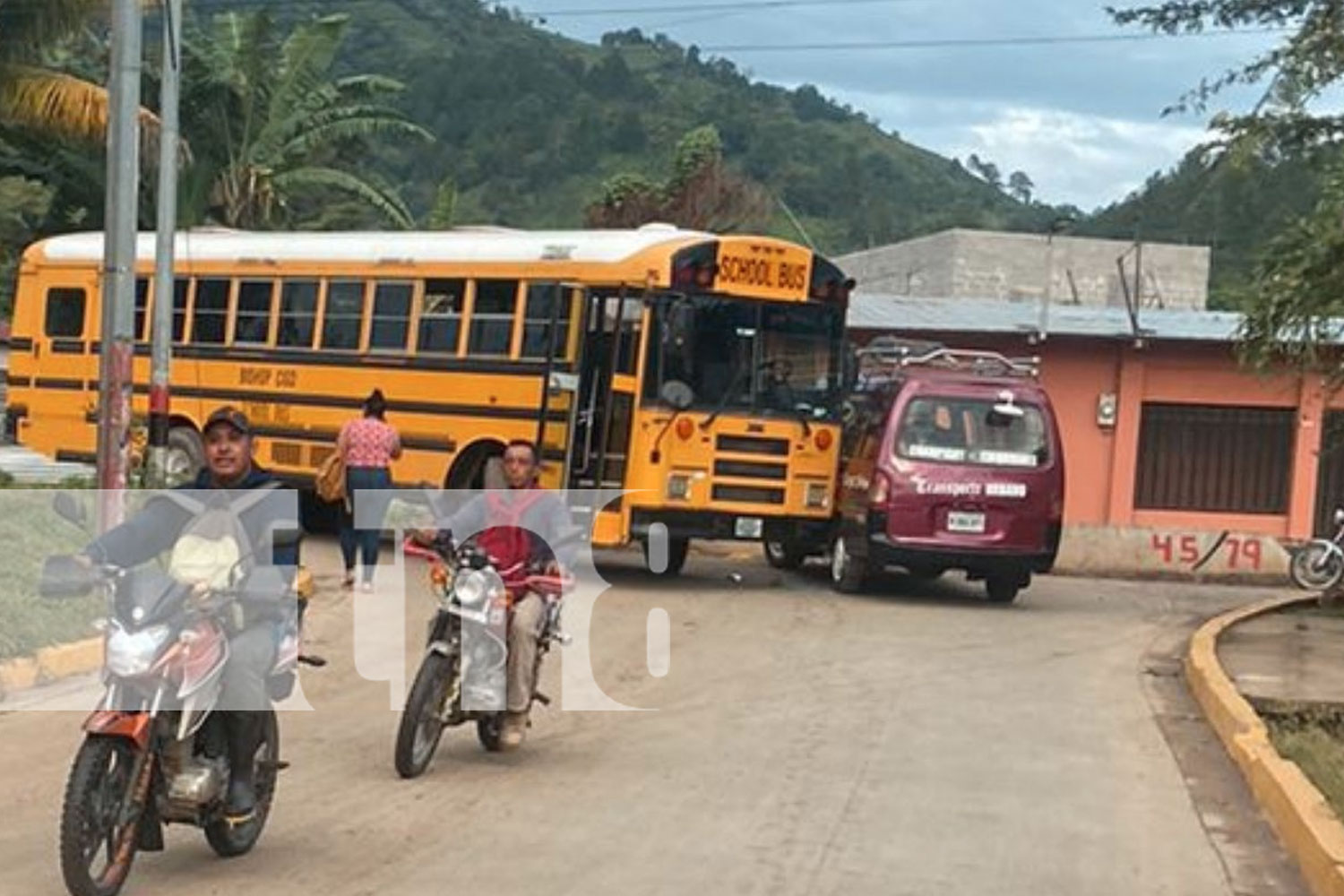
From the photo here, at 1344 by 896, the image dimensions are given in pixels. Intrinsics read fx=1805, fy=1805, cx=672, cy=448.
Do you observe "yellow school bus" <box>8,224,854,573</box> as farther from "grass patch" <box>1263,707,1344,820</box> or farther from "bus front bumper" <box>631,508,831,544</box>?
"grass patch" <box>1263,707,1344,820</box>

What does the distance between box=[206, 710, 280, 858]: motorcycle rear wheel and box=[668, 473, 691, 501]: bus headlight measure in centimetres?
939

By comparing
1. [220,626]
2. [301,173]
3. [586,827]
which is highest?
[301,173]

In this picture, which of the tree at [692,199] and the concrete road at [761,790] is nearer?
the concrete road at [761,790]

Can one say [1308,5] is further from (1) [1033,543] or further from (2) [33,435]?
(2) [33,435]

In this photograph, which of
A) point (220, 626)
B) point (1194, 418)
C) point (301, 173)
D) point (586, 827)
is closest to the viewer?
point (220, 626)

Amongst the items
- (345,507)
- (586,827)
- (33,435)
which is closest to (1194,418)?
(345,507)

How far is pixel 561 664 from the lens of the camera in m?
11.9

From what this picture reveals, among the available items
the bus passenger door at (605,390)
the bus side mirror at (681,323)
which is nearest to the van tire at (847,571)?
the bus passenger door at (605,390)

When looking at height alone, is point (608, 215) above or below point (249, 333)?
above

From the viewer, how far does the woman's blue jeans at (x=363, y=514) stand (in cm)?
1502

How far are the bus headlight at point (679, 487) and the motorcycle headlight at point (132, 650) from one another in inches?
403

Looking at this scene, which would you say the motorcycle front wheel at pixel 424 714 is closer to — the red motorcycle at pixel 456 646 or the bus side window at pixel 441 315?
the red motorcycle at pixel 456 646

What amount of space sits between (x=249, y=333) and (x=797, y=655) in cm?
874

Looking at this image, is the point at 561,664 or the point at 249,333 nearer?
the point at 561,664
